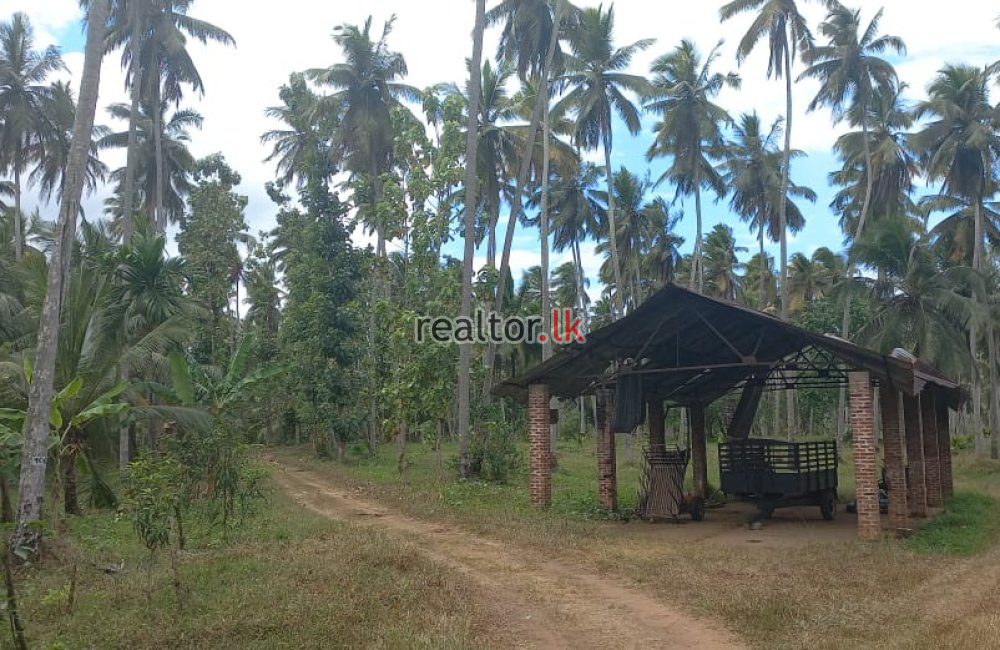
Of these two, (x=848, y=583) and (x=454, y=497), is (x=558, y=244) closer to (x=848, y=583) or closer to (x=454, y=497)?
(x=454, y=497)

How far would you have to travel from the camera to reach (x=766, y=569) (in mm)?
9844

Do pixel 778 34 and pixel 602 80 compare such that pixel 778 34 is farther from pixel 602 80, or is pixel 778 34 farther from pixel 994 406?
pixel 994 406

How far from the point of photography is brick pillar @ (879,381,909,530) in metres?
13.1

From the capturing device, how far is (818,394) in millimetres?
45750

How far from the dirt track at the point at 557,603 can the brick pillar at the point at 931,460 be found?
12.1 m

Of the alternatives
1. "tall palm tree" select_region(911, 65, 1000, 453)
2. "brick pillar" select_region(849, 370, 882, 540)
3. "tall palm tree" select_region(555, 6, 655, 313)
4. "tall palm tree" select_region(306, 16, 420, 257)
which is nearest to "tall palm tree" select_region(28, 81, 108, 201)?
"tall palm tree" select_region(306, 16, 420, 257)

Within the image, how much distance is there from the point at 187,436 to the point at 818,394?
40670 mm

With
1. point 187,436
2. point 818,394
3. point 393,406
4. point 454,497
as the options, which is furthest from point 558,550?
point 818,394

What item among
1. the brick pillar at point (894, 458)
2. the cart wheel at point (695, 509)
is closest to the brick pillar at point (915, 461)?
the brick pillar at point (894, 458)

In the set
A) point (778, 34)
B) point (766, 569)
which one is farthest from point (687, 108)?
point (766, 569)

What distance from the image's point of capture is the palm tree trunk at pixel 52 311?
9922 millimetres

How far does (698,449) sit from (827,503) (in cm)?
387

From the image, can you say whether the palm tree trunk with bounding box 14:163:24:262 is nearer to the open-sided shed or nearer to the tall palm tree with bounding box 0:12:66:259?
the tall palm tree with bounding box 0:12:66:259

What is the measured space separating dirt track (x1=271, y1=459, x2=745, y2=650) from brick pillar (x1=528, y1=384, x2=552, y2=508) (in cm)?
270
